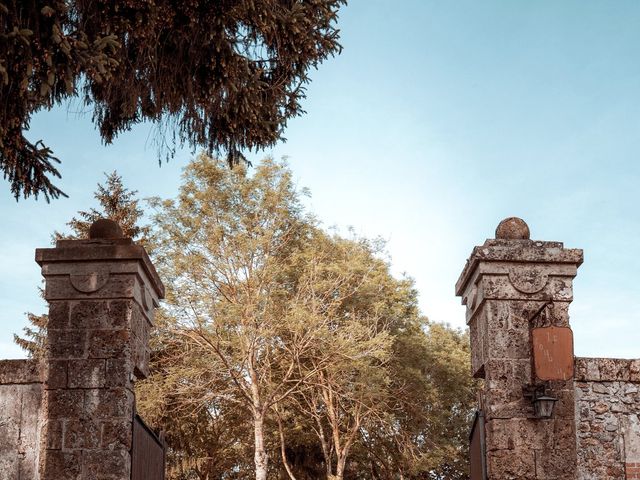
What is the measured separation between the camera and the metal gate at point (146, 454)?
6008 mm

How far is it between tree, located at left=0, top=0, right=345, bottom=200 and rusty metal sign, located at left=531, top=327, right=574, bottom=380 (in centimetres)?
326

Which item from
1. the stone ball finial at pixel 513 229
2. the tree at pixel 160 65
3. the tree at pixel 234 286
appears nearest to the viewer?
the tree at pixel 160 65

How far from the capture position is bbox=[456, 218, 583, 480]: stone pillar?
6.10 meters

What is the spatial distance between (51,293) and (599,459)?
4450 millimetres

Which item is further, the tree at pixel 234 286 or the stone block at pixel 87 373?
the tree at pixel 234 286

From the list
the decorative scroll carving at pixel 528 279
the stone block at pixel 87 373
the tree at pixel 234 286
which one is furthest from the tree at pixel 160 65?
the tree at pixel 234 286

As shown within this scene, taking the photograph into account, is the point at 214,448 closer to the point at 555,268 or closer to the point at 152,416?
the point at 152,416

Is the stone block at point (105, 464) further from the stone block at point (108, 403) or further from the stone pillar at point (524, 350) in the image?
the stone pillar at point (524, 350)

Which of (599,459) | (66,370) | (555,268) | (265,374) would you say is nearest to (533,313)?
(555,268)

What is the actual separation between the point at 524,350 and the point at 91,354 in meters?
3.34

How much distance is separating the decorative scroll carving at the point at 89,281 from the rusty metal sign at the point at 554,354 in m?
3.38

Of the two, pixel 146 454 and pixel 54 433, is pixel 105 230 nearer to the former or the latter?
pixel 54 433

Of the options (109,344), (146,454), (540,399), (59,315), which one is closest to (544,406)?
(540,399)

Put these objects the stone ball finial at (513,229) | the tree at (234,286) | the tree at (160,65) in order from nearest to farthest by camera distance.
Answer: the tree at (160,65), the stone ball finial at (513,229), the tree at (234,286)
